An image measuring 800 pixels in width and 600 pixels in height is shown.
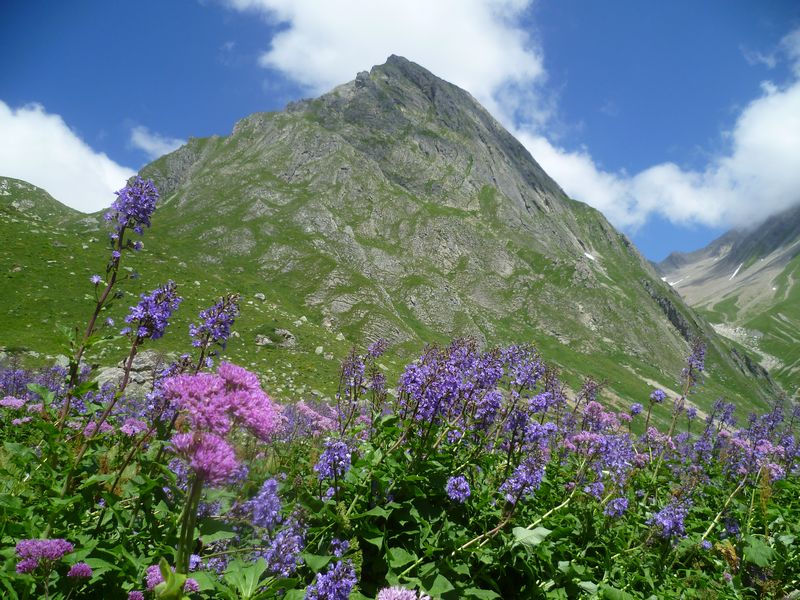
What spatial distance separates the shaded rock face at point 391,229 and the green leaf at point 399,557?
221 ft

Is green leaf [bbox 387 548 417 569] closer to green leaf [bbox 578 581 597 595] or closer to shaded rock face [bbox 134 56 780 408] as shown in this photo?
green leaf [bbox 578 581 597 595]

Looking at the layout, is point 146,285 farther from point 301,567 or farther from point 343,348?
point 301,567

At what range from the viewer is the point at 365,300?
8300 centimetres

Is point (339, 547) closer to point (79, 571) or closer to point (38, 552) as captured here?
point (79, 571)

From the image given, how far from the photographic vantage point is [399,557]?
5.10m

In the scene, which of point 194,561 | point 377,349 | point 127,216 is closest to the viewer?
point 194,561

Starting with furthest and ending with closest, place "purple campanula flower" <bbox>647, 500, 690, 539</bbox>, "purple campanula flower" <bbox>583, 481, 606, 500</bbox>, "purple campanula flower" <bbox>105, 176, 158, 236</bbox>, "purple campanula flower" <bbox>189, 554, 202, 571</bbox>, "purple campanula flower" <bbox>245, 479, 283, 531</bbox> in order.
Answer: "purple campanula flower" <bbox>583, 481, 606, 500</bbox>, "purple campanula flower" <bbox>647, 500, 690, 539</bbox>, "purple campanula flower" <bbox>105, 176, 158, 236</bbox>, "purple campanula flower" <bbox>245, 479, 283, 531</bbox>, "purple campanula flower" <bbox>189, 554, 202, 571</bbox>

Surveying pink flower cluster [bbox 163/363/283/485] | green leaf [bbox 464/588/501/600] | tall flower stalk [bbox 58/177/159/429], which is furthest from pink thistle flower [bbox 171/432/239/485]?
tall flower stalk [bbox 58/177/159/429]

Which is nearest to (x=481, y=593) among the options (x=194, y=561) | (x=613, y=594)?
(x=613, y=594)

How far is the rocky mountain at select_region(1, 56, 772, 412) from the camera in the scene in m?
86.7

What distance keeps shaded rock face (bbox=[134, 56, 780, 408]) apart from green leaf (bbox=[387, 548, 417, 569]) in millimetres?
67273

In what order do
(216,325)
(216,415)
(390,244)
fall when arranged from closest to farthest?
1. (216,415)
2. (216,325)
3. (390,244)

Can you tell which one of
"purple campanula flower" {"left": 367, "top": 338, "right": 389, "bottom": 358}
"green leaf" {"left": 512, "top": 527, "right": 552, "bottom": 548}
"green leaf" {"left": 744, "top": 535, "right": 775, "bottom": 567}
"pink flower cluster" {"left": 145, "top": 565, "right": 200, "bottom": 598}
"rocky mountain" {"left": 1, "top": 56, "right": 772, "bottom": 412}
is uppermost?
"rocky mountain" {"left": 1, "top": 56, "right": 772, "bottom": 412}

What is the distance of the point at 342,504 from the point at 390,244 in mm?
121987
